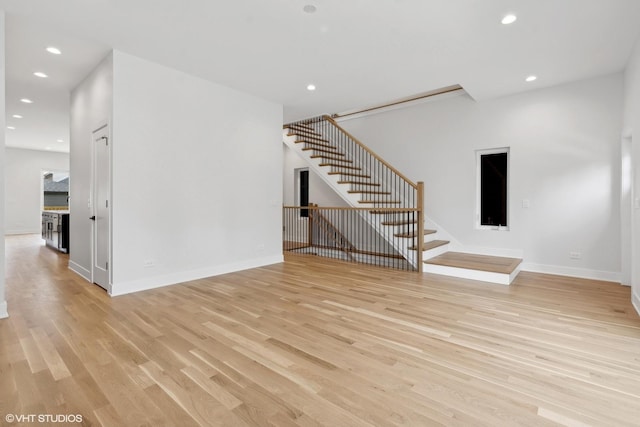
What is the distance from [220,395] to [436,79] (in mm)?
4867

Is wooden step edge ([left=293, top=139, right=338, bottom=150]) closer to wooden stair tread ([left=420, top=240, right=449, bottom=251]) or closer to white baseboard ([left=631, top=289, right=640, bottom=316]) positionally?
wooden stair tread ([left=420, top=240, right=449, bottom=251])

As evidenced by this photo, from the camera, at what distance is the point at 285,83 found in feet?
16.2

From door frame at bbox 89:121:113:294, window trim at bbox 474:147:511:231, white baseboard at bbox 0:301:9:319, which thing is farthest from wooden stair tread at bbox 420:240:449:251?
white baseboard at bbox 0:301:9:319

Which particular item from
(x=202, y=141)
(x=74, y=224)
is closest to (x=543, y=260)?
(x=202, y=141)

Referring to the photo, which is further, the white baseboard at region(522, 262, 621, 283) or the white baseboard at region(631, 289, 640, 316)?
the white baseboard at region(522, 262, 621, 283)

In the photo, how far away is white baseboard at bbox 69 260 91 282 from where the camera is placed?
4.55 meters

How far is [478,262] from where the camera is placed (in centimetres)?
503

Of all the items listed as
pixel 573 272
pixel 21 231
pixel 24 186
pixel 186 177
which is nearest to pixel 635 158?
pixel 573 272

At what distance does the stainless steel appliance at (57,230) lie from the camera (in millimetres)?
6895

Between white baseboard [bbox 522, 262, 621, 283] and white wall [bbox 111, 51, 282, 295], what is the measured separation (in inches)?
177

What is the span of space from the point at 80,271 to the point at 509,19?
661 centimetres

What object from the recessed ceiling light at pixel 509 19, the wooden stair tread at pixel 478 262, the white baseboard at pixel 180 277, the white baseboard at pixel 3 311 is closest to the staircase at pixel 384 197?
the wooden stair tread at pixel 478 262

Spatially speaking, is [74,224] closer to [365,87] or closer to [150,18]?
[150,18]

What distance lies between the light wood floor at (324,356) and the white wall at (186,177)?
64 cm
